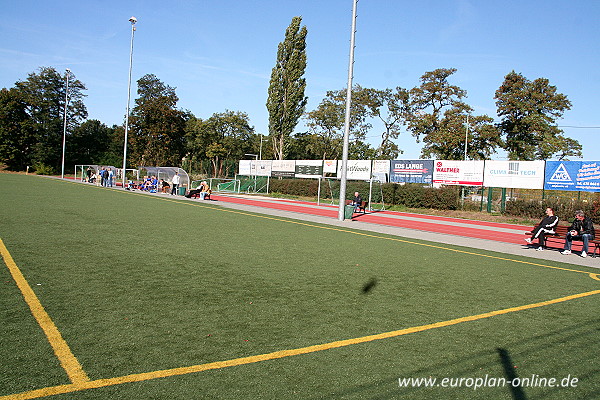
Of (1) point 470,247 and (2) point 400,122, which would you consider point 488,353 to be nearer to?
(1) point 470,247

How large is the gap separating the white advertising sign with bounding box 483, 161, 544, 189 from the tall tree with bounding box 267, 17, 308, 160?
99.6 ft

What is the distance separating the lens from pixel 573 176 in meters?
22.0

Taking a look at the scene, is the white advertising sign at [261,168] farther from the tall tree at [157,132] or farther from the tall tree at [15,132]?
the tall tree at [15,132]

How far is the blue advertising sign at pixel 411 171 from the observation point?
28922mm

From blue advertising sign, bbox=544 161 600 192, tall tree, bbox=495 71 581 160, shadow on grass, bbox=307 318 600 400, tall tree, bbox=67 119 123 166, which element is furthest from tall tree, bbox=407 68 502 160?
tall tree, bbox=67 119 123 166

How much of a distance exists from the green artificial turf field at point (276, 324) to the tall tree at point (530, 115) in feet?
111

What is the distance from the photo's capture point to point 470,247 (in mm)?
12828

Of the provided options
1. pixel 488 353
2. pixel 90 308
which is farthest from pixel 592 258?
pixel 90 308

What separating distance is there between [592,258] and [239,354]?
11.6 metres

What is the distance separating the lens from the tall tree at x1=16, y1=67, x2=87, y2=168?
66.8 m

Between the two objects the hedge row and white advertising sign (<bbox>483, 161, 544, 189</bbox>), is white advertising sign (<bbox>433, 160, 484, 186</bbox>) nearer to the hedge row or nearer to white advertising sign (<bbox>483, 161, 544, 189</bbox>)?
white advertising sign (<bbox>483, 161, 544, 189</bbox>)

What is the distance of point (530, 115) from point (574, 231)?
102 ft

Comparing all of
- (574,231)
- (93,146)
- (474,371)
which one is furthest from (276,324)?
(93,146)

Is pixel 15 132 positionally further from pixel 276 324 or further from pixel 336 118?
pixel 276 324
